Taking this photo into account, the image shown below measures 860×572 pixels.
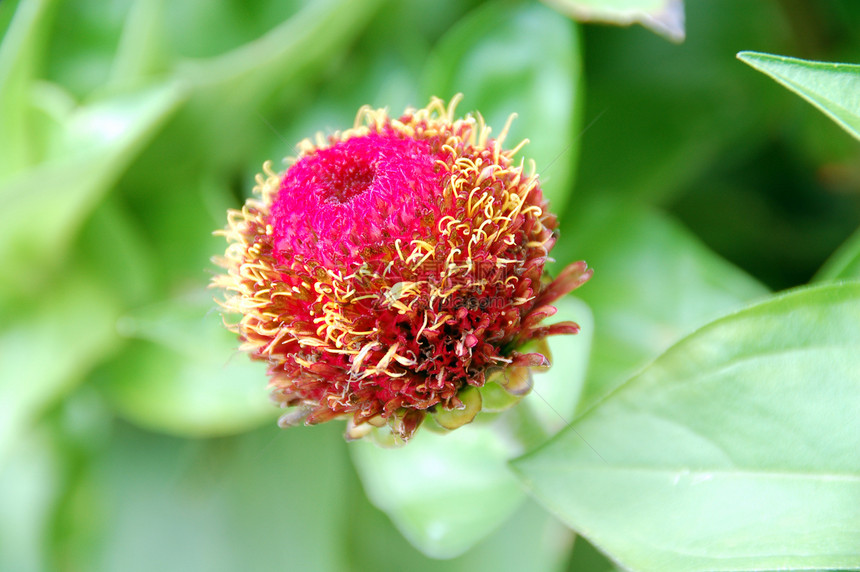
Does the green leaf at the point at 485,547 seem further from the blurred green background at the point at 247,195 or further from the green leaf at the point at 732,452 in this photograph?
the green leaf at the point at 732,452

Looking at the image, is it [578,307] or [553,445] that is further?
[578,307]

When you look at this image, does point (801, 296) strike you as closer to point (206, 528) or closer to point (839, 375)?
point (839, 375)

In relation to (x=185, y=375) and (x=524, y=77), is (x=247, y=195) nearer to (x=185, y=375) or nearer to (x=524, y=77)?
(x=185, y=375)

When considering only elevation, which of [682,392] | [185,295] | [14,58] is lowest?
[185,295]

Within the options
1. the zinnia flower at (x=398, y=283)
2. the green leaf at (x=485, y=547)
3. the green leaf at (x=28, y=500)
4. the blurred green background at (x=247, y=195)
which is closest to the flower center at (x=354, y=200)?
the zinnia flower at (x=398, y=283)

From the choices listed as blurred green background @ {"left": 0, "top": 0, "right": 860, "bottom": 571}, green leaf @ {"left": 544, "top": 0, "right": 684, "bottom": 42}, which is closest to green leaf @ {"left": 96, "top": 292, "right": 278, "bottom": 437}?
blurred green background @ {"left": 0, "top": 0, "right": 860, "bottom": 571}

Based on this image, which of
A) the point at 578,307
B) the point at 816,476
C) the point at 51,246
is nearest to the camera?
the point at 816,476

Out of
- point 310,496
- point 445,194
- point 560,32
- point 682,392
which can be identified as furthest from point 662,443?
point 310,496

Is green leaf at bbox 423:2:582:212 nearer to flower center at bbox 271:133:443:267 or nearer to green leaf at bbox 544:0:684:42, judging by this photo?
green leaf at bbox 544:0:684:42

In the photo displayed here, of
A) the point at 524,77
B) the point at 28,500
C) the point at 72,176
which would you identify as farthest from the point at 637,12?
the point at 28,500
